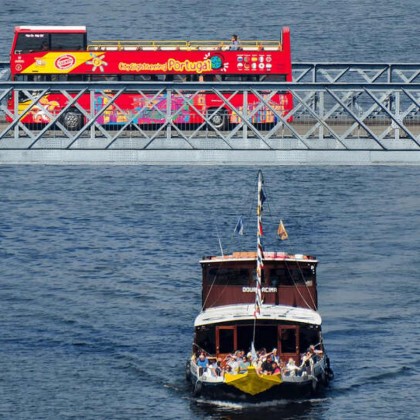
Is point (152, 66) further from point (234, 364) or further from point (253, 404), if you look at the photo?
point (253, 404)

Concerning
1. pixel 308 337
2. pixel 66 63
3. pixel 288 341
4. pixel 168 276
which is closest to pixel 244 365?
pixel 288 341

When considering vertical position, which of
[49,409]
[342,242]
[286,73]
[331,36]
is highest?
[331,36]

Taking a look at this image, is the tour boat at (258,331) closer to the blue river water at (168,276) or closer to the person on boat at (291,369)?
the person on boat at (291,369)

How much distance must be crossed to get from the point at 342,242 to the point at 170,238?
908cm

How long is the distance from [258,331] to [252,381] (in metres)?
3.27

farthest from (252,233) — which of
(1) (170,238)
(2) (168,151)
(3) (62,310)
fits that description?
(2) (168,151)

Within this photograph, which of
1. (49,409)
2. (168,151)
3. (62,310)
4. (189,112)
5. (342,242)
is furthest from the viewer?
(342,242)

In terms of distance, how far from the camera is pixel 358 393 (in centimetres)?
6825

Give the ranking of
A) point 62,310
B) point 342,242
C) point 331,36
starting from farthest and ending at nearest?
1. point 331,36
2. point 342,242
3. point 62,310

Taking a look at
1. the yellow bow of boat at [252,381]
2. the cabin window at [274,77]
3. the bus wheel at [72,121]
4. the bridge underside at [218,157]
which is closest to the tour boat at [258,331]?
the yellow bow of boat at [252,381]

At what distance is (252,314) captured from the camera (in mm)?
70938

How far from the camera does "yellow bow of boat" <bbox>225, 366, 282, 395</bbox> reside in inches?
2660

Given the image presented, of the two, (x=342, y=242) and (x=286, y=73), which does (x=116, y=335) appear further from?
(x=342, y=242)

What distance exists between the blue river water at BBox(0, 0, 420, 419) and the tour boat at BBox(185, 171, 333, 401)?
81 centimetres
